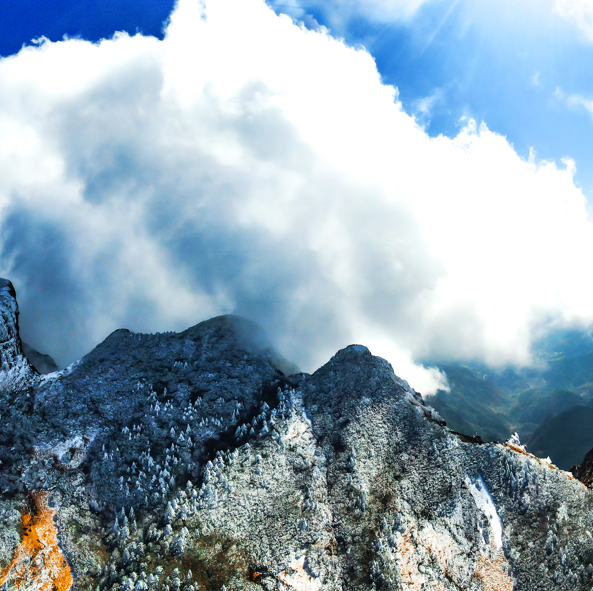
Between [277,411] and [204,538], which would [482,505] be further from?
[204,538]

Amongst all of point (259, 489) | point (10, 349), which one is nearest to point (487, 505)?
point (259, 489)

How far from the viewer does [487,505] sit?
374 ft

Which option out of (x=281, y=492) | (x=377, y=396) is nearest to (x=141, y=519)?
(x=281, y=492)

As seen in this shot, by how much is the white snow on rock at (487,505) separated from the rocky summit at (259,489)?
0.32m

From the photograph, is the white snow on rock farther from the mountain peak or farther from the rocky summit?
the mountain peak

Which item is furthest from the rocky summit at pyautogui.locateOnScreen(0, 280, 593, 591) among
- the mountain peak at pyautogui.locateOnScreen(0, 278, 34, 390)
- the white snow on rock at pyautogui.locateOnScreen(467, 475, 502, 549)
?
the mountain peak at pyautogui.locateOnScreen(0, 278, 34, 390)

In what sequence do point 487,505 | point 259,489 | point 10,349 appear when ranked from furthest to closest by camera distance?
point 10,349, point 259,489, point 487,505

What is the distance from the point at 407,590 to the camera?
97188 mm

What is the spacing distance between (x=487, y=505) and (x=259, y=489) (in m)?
68.6

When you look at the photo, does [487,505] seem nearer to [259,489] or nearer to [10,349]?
[259,489]

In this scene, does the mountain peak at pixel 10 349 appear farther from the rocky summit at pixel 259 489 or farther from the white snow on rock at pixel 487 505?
the white snow on rock at pixel 487 505

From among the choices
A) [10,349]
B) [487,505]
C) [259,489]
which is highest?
[10,349]

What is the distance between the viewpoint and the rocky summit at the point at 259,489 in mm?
100562

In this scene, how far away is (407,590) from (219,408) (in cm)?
8076
